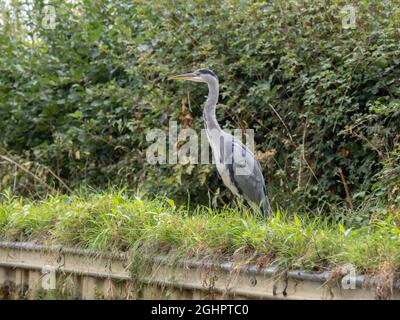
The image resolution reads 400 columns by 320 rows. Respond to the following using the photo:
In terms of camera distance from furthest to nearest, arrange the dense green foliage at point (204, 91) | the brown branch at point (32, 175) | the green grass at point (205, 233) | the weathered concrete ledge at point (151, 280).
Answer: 1. the brown branch at point (32, 175)
2. the dense green foliage at point (204, 91)
3. the green grass at point (205, 233)
4. the weathered concrete ledge at point (151, 280)

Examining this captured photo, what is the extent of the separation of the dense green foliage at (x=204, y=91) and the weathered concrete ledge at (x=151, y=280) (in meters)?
1.92

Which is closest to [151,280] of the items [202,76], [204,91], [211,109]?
[211,109]

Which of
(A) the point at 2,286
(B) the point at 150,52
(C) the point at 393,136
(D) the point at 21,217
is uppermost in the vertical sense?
(B) the point at 150,52

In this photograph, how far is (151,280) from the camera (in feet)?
16.9

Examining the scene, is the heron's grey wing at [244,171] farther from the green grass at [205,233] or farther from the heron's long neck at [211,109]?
the green grass at [205,233]

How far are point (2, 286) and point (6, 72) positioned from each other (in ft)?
13.7

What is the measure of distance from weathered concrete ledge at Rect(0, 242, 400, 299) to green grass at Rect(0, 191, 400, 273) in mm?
96

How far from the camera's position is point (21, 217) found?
6.38m

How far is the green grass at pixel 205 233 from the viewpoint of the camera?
14.7ft

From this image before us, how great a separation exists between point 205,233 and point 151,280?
482 millimetres

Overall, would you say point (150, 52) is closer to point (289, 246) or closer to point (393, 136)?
point (393, 136)

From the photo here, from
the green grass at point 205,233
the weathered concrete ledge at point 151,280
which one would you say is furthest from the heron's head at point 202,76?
the weathered concrete ledge at point 151,280

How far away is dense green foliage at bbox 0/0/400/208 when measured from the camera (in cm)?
695
